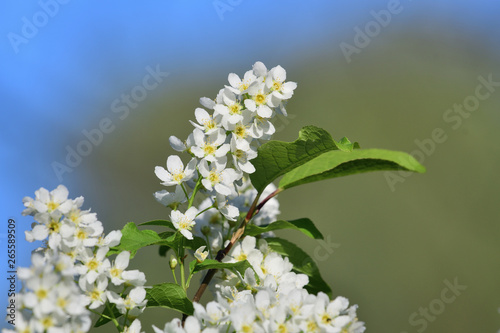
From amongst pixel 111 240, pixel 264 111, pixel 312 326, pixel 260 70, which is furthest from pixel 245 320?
pixel 260 70

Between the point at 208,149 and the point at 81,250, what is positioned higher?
the point at 208,149

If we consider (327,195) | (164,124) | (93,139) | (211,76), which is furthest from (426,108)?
(93,139)

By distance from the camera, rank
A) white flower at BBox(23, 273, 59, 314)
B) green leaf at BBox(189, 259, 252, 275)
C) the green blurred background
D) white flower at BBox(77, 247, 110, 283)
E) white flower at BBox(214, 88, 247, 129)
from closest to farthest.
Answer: white flower at BBox(23, 273, 59, 314), white flower at BBox(77, 247, 110, 283), green leaf at BBox(189, 259, 252, 275), white flower at BBox(214, 88, 247, 129), the green blurred background

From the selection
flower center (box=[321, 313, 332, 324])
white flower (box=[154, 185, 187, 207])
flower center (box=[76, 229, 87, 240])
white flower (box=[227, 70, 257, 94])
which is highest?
white flower (box=[227, 70, 257, 94])

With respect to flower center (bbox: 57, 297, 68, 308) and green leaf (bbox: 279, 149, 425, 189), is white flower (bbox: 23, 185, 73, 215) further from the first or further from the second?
green leaf (bbox: 279, 149, 425, 189)

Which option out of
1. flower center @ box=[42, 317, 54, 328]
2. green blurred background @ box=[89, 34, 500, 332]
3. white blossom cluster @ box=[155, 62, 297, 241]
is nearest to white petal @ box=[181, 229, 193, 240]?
white blossom cluster @ box=[155, 62, 297, 241]

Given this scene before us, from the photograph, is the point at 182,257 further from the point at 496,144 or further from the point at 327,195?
the point at 496,144

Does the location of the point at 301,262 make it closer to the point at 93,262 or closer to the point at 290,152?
the point at 290,152
